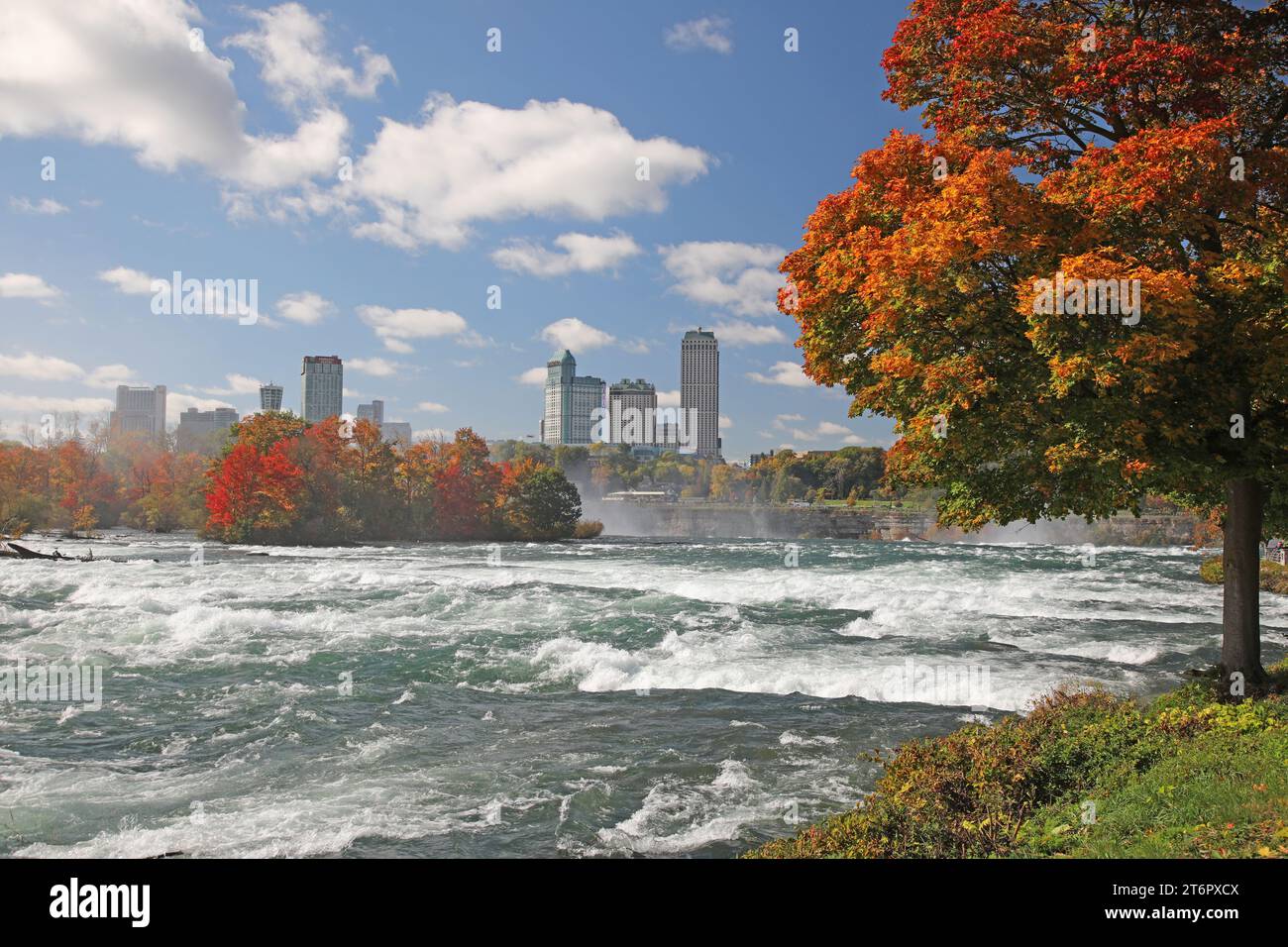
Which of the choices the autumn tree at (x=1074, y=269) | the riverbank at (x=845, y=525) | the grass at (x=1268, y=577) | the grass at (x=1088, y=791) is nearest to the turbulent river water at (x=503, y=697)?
the grass at (x=1088, y=791)

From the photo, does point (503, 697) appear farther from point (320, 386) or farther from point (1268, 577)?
point (320, 386)

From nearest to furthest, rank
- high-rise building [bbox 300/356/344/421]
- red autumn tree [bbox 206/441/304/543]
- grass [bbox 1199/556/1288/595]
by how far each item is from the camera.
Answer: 1. grass [bbox 1199/556/1288/595]
2. red autumn tree [bbox 206/441/304/543]
3. high-rise building [bbox 300/356/344/421]

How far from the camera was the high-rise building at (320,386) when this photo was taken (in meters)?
193

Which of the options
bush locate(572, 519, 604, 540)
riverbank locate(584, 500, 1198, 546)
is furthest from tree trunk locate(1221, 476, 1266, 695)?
bush locate(572, 519, 604, 540)

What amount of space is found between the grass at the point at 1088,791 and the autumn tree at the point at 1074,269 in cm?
316

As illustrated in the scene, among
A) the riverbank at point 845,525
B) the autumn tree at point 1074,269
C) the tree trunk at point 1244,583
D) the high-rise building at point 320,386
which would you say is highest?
the high-rise building at point 320,386

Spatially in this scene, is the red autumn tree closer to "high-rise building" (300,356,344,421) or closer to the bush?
the bush

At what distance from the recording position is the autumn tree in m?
10.8

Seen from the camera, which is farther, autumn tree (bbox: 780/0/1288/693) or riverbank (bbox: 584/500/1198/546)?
riverbank (bbox: 584/500/1198/546)

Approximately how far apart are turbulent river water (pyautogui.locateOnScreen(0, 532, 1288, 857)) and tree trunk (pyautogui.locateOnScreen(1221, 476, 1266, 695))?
385 centimetres

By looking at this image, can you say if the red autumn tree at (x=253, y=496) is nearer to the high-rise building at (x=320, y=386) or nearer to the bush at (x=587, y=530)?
the bush at (x=587, y=530)

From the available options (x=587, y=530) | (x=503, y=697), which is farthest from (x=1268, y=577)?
(x=587, y=530)
